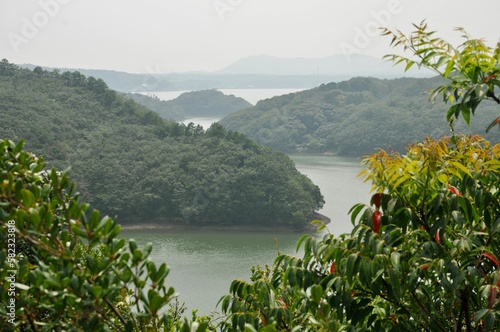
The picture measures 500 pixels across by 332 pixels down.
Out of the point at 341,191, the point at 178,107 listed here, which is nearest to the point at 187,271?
the point at 341,191

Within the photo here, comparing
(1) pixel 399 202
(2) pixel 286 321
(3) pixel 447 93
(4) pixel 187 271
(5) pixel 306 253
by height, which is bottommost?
(4) pixel 187 271

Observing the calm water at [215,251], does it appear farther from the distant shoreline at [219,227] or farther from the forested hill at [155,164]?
the forested hill at [155,164]

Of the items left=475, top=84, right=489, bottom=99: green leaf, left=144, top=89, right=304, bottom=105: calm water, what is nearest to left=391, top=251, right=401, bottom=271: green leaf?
left=475, top=84, right=489, bottom=99: green leaf

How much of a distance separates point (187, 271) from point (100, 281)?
16.6 metres

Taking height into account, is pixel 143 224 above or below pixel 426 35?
below

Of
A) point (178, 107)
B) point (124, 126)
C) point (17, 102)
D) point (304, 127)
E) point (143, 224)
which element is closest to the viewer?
point (143, 224)

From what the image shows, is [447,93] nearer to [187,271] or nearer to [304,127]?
[187,271]

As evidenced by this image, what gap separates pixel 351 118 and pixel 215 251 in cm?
3271

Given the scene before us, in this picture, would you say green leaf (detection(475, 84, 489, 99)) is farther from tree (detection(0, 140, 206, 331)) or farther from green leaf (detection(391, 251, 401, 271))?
tree (detection(0, 140, 206, 331))

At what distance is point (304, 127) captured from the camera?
53.2 meters

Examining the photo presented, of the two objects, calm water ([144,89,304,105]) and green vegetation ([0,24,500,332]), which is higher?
calm water ([144,89,304,105])

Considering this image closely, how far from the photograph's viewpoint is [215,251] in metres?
20.2

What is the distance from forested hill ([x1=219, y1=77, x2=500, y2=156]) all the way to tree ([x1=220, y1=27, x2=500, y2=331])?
122 feet

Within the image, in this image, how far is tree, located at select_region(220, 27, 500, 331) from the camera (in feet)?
4.92
